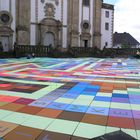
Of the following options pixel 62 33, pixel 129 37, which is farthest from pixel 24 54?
pixel 129 37

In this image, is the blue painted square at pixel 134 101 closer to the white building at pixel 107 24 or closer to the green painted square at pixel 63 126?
the green painted square at pixel 63 126

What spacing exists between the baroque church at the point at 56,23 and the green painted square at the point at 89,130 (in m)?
29.9

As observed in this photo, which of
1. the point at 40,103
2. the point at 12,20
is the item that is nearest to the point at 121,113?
the point at 40,103

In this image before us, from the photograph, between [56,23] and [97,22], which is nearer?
[56,23]

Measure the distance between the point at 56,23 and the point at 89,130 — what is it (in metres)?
34.3

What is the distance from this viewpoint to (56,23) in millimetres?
38219

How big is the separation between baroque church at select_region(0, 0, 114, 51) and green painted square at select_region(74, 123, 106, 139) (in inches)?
1176

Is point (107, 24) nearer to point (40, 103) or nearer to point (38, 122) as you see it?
point (40, 103)

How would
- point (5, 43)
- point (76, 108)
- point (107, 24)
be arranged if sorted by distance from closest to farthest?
1. point (76, 108)
2. point (5, 43)
3. point (107, 24)

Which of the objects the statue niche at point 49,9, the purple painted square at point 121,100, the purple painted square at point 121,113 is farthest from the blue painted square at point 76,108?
the statue niche at point 49,9

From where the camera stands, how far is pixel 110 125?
5172mm

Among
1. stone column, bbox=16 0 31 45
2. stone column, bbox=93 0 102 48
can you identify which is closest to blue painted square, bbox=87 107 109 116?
stone column, bbox=16 0 31 45

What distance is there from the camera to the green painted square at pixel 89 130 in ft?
15.1

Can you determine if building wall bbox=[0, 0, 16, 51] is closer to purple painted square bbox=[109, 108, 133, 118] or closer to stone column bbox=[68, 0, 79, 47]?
stone column bbox=[68, 0, 79, 47]
